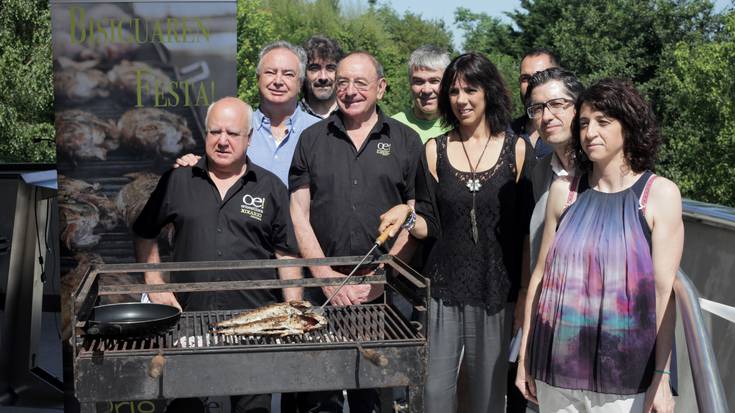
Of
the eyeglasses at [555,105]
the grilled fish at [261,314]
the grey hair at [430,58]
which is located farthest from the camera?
the grey hair at [430,58]

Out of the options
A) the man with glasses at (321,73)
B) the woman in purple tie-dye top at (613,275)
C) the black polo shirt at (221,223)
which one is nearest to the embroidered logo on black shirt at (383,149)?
the black polo shirt at (221,223)

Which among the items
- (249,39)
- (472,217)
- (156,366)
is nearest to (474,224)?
(472,217)

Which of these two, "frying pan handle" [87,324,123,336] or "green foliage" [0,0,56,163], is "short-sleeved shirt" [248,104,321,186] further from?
"green foliage" [0,0,56,163]

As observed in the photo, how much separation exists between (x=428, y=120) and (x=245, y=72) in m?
46.0

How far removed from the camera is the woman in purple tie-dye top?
307 cm

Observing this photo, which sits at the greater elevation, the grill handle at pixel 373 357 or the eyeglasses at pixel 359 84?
the eyeglasses at pixel 359 84

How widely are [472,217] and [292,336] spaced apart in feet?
3.77

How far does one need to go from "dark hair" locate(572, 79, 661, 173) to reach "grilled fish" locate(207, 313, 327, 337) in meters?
1.31

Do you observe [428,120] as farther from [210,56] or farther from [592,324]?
[592,324]

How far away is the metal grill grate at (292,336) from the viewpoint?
9.99 ft

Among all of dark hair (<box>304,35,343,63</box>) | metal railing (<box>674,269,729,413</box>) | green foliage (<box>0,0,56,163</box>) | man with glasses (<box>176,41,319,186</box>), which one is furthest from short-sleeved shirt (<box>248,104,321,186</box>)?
green foliage (<box>0,0,56,163</box>)

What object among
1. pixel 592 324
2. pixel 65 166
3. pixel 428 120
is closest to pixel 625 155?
pixel 592 324

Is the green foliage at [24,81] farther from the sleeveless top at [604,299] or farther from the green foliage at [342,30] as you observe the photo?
the sleeveless top at [604,299]

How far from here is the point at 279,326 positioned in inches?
127
